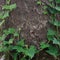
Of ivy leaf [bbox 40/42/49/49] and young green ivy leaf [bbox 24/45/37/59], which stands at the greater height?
ivy leaf [bbox 40/42/49/49]

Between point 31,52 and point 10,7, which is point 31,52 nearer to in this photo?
point 31,52

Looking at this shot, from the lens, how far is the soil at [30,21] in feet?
11.4

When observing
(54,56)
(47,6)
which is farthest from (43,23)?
(54,56)

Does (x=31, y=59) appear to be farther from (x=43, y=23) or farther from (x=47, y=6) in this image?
(x=47, y=6)

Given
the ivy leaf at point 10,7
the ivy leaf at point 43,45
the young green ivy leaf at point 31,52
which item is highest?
the ivy leaf at point 10,7

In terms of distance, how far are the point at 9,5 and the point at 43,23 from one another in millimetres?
612

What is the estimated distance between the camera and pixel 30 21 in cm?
354

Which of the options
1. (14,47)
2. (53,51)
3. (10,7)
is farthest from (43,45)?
(10,7)

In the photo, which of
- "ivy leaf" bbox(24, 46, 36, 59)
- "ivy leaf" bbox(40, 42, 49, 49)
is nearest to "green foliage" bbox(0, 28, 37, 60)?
"ivy leaf" bbox(24, 46, 36, 59)

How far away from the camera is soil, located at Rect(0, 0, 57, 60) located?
347 centimetres

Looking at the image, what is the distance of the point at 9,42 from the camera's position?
11.1 ft

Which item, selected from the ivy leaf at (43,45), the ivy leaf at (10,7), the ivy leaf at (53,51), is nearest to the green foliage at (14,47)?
the ivy leaf at (43,45)

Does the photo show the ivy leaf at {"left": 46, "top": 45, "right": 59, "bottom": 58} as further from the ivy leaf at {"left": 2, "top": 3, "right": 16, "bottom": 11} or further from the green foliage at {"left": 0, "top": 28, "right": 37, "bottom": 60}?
the ivy leaf at {"left": 2, "top": 3, "right": 16, "bottom": 11}

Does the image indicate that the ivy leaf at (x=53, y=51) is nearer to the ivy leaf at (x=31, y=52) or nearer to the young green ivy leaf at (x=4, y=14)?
the ivy leaf at (x=31, y=52)
